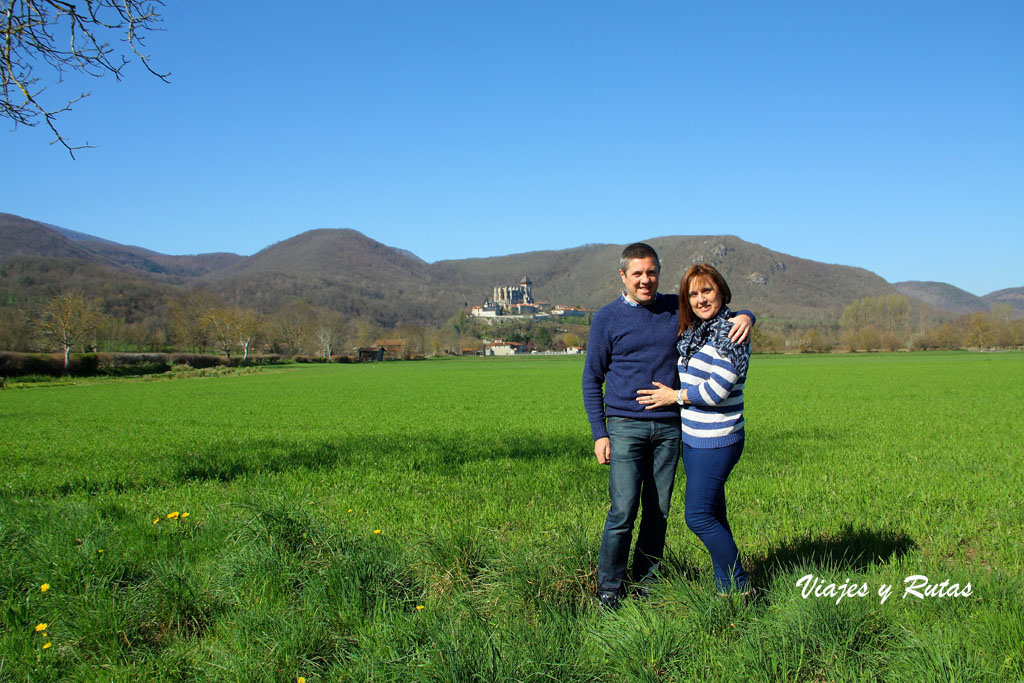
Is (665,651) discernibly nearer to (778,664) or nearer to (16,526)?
(778,664)

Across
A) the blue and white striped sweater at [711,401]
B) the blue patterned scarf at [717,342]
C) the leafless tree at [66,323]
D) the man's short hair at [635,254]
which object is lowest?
the blue and white striped sweater at [711,401]

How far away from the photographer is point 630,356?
151 inches

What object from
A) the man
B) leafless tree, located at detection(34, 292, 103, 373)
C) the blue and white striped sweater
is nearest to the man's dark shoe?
the man

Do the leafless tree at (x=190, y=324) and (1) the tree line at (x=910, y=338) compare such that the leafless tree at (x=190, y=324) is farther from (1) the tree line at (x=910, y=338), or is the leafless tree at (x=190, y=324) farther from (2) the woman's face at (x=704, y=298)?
(2) the woman's face at (x=704, y=298)

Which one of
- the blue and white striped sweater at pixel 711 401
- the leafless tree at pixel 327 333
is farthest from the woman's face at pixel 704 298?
the leafless tree at pixel 327 333

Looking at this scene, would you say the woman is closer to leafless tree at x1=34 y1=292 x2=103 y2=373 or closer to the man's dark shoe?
the man's dark shoe

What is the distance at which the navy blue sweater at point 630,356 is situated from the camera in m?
3.76

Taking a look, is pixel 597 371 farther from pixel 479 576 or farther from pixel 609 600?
pixel 479 576

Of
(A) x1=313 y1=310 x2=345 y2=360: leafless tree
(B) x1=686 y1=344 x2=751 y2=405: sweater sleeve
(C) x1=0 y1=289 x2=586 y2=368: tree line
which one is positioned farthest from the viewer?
(A) x1=313 y1=310 x2=345 y2=360: leafless tree

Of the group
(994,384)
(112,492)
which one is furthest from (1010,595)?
(994,384)

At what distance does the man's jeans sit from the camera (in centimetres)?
372

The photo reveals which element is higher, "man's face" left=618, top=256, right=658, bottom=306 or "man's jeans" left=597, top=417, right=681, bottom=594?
"man's face" left=618, top=256, right=658, bottom=306

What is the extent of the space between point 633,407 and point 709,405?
463 mm

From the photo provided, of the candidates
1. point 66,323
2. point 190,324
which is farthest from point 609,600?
point 190,324
